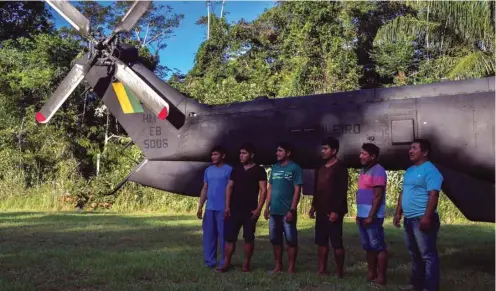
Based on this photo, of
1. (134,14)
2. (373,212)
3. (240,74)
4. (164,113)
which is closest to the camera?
(373,212)

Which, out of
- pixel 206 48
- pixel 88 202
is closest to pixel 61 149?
pixel 88 202

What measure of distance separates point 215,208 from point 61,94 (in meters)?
4.05

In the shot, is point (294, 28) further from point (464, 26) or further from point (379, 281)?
point (379, 281)

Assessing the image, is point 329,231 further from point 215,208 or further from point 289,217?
point 215,208

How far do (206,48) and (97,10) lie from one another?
8361 mm

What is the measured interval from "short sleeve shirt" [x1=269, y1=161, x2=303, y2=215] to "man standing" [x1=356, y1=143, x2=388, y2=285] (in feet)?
2.70

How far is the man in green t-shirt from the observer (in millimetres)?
5711

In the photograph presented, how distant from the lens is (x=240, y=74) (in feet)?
76.9

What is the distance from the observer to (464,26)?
18.1m

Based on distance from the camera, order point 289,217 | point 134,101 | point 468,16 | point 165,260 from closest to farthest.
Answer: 1. point 289,217
2. point 165,260
3. point 134,101
4. point 468,16

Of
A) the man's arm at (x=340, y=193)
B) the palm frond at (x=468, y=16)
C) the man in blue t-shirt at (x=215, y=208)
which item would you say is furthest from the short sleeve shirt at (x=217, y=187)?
the palm frond at (x=468, y=16)

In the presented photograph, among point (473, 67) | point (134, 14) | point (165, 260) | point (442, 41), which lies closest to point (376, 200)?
point (165, 260)

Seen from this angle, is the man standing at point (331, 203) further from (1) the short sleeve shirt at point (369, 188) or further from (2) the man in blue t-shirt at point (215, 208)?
(2) the man in blue t-shirt at point (215, 208)

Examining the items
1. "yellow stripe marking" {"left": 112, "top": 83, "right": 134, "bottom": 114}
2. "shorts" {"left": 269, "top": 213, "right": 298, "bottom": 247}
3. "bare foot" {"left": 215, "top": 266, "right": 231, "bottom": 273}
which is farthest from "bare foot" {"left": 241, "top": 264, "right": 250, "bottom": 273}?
"yellow stripe marking" {"left": 112, "top": 83, "right": 134, "bottom": 114}
